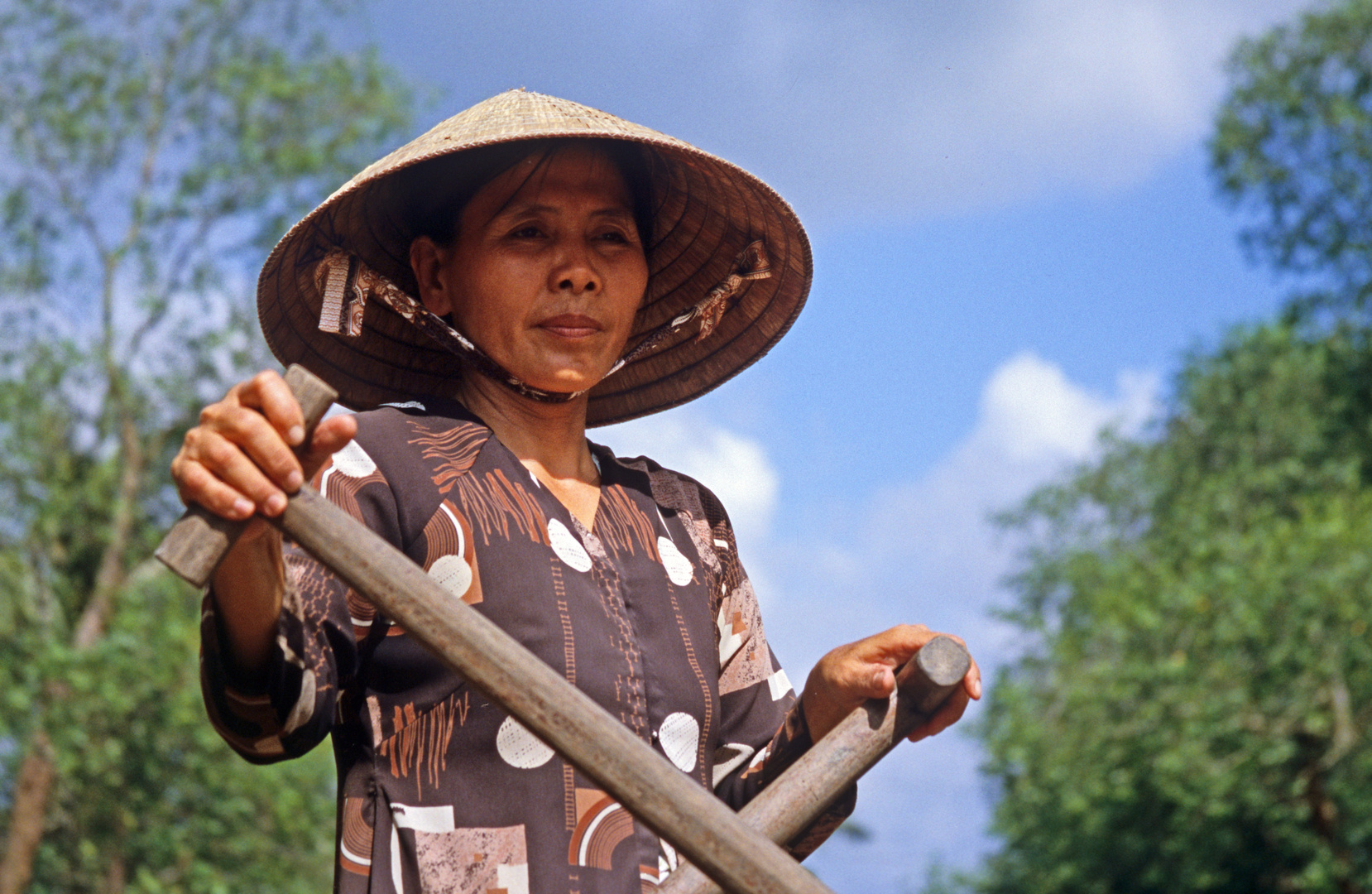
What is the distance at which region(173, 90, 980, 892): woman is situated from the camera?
1.52m

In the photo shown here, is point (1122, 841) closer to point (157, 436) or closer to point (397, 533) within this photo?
point (157, 436)

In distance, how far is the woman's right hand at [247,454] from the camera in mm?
1313

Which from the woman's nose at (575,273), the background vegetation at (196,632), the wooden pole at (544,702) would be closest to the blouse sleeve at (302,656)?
the wooden pole at (544,702)

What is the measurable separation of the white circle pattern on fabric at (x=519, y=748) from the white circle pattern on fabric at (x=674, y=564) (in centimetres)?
35

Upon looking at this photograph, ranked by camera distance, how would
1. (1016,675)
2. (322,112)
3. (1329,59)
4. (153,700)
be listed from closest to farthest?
(153,700) → (322,112) → (1329,59) → (1016,675)

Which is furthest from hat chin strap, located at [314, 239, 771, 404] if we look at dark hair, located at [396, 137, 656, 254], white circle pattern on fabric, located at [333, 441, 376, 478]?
white circle pattern on fabric, located at [333, 441, 376, 478]

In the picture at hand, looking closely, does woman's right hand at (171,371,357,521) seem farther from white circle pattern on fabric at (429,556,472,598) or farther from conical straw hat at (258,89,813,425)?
conical straw hat at (258,89,813,425)

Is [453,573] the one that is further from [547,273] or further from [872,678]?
[872,678]

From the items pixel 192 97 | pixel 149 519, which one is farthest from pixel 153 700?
pixel 192 97

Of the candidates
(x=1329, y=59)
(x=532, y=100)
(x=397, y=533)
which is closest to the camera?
(x=397, y=533)

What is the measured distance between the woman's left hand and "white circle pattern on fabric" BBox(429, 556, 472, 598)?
0.50m

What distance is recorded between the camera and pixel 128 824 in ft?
32.8

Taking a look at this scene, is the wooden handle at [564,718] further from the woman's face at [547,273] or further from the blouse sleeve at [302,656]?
the woman's face at [547,273]

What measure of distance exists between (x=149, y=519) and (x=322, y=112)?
158 inches
